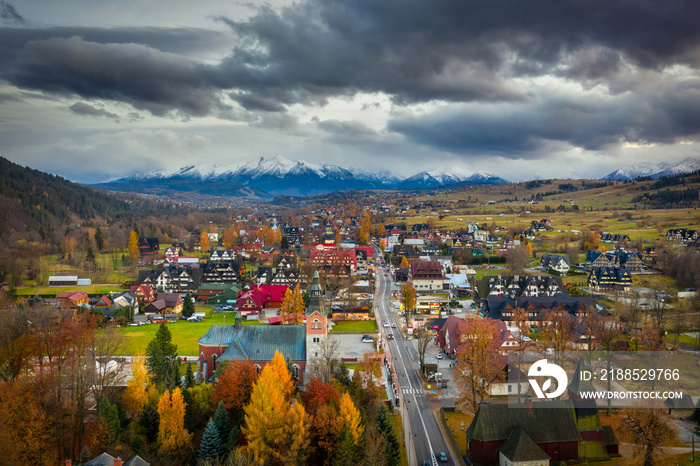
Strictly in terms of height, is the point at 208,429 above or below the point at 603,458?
above

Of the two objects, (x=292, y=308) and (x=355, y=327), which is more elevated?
(x=292, y=308)

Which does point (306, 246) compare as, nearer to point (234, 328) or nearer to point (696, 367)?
point (234, 328)

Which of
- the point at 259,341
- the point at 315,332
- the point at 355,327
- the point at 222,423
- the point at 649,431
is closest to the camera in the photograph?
the point at 649,431

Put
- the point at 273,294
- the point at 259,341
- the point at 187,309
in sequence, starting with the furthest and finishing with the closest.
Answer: the point at 273,294
the point at 187,309
the point at 259,341

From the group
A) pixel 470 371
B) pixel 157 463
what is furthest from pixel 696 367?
pixel 157 463

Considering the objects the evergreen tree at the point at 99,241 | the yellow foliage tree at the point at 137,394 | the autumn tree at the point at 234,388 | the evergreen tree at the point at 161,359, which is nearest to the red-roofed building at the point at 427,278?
the evergreen tree at the point at 161,359

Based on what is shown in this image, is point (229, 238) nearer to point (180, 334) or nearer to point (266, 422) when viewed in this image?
point (180, 334)

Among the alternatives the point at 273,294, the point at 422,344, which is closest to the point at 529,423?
the point at 422,344

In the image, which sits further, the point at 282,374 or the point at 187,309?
the point at 187,309
